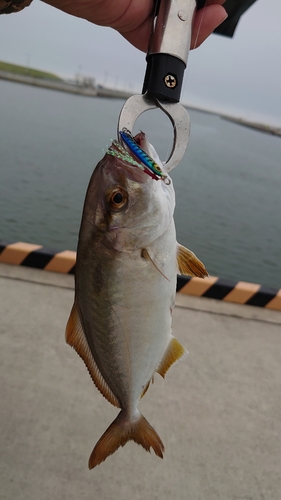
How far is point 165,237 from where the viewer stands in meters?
1.32

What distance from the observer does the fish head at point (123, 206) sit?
49.1 inches

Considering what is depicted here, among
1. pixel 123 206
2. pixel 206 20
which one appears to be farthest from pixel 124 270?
pixel 206 20

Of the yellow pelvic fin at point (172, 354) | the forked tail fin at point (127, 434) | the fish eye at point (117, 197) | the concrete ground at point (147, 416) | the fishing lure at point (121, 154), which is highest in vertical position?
the fishing lure at point (121, 154)

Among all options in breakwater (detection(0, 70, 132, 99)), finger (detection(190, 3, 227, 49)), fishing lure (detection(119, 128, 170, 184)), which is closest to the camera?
fishing lure (detection(119, 128, 170, 184))

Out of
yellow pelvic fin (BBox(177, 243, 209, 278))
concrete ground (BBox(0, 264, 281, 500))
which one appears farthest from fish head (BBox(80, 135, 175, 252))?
concrete ground (BBox(0, 264, 281, 500))

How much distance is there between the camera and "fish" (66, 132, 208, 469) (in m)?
1.25

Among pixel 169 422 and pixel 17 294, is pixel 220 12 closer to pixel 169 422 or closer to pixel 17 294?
pixel 169 422

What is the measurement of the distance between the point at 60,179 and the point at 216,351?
10592 mm

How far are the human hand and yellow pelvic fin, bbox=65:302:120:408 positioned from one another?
107cm

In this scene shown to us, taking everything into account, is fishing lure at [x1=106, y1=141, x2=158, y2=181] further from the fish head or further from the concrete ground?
the concrete ground

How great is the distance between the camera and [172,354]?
4.90 ft

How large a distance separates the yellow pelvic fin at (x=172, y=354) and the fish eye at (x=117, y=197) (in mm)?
540

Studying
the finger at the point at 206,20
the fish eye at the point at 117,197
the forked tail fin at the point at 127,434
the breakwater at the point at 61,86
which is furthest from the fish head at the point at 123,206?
the breakwater at the point at 61,86

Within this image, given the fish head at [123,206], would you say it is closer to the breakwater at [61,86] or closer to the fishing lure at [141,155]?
the fishing lure at [141,155]
